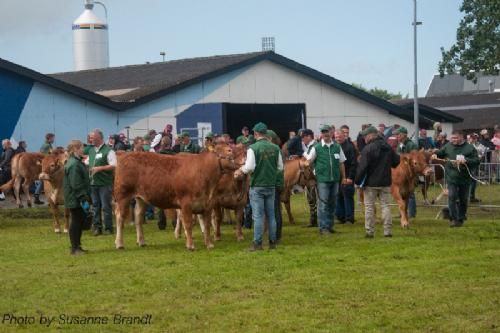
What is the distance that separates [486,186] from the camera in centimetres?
3109

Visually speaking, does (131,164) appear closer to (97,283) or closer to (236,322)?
(97,283)

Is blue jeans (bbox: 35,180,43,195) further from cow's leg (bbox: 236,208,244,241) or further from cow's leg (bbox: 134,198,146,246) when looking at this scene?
cow's leg (bbox: 236,208,244,241)

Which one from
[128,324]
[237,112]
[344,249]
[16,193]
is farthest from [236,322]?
[237,112]

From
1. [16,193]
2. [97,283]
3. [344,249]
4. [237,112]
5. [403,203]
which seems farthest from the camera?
[237,112]

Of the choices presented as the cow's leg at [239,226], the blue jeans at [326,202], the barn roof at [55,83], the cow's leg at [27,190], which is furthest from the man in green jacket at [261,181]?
the barn roof at [55,83]

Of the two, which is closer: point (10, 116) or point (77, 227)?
point (77, 227)

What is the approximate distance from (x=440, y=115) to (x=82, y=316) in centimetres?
3654

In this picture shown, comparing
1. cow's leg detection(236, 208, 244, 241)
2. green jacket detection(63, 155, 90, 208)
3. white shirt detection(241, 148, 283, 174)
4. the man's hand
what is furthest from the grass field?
white shirt detection(241, 148, 283, 174)

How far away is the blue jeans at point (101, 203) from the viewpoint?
67.1 feet

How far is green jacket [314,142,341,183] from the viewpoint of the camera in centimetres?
1933

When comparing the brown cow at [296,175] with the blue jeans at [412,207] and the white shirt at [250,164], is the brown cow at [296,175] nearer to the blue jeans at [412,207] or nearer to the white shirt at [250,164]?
the blue jeans at [412,207]

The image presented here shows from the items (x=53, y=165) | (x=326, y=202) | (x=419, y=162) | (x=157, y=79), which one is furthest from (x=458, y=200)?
(x=157, y=79)

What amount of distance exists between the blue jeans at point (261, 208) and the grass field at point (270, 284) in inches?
14.9

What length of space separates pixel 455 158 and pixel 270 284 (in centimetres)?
804
